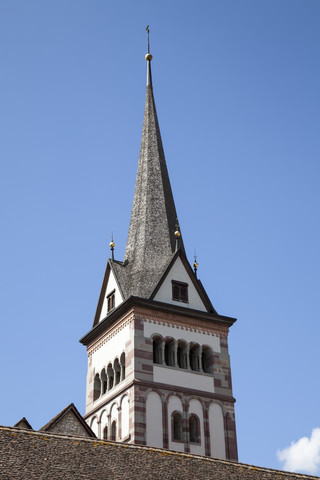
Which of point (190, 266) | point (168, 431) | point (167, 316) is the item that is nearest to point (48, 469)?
point (168, 431)

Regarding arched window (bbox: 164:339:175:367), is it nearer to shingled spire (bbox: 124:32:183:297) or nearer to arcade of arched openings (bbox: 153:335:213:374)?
arcade of arched openings (bbox: 153:335:213:374)

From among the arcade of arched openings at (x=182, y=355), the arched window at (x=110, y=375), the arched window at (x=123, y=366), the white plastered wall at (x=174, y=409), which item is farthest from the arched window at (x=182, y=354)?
the arched window at (x=110, y=375)

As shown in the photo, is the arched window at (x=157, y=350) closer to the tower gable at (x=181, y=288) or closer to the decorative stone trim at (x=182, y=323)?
the decorative stone trim at (x=182, y=323)

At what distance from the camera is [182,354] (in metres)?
46.9

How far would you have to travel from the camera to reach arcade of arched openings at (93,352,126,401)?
152ft

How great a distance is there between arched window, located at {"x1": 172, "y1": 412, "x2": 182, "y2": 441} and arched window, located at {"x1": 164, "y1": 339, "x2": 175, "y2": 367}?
2.91 meters

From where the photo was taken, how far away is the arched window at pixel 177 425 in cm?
4434

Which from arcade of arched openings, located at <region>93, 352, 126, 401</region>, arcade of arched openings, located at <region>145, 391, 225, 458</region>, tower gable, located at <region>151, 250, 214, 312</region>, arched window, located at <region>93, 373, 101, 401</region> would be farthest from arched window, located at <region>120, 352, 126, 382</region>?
tower gable, located at <region>151, 250, 214, 312</region>

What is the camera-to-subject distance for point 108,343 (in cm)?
4847

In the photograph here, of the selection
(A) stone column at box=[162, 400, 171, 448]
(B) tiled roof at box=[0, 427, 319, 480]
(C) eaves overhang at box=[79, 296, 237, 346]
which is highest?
(C) eaves overhang at box=[79, 296, 237, 346]

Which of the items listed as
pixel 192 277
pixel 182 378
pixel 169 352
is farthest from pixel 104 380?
pixel 192 277

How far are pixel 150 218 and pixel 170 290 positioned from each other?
5.84 m

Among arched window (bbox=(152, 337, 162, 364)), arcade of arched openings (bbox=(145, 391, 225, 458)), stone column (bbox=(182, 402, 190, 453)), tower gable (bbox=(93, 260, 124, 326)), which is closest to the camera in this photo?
arcade of arched openings (bbox=(145, 391, 225, 458))

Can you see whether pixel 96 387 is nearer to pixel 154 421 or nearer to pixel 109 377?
pixel 109 377
